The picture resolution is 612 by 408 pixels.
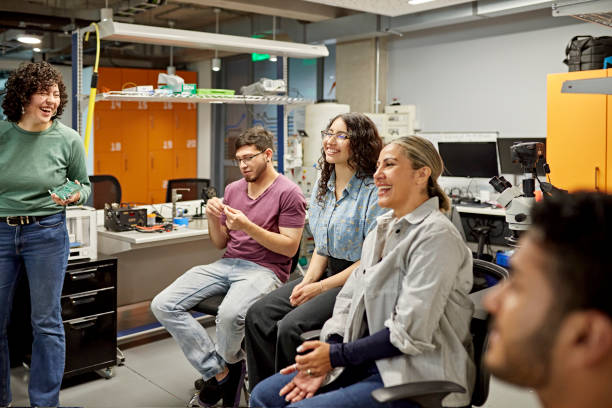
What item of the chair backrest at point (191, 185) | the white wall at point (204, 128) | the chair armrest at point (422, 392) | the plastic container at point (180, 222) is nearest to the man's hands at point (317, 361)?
the chair armrest at point (422, 392)

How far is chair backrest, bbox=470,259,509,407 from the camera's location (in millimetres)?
1746

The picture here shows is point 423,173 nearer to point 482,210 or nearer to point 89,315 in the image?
point 89,315

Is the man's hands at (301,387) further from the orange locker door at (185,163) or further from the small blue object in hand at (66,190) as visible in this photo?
the orange locker door at (185,163)

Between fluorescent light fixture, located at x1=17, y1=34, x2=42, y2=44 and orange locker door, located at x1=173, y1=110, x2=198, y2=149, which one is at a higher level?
fluorescent light fixture, located at x1=17, y1=34, x2=42, y2=44

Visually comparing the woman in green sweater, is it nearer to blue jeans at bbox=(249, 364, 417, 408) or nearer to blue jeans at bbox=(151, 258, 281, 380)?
blue jeans at bbox=(151, 258, 281, 380)

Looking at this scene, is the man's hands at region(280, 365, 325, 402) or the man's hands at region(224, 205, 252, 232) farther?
the man's hands at region(224, 205, 252, 232)

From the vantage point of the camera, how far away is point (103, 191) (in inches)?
207

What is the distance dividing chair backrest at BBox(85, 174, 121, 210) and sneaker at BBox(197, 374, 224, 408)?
280 cm

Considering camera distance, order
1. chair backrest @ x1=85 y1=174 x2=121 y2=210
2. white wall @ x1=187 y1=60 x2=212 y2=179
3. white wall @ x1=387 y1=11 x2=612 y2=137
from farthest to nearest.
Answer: white wall @ x1=187 y1=60 x2=212 y2=179 < white wall @ x1=387 y1=11 x2=612 y2=137 < chair backrest @ x1=85 y1=174 x2=121 y2=210

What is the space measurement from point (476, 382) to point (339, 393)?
420mm

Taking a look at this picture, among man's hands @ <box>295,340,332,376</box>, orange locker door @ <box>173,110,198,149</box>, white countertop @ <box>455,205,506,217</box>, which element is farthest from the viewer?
orange locker door @ <box>173,110,198,149</box>

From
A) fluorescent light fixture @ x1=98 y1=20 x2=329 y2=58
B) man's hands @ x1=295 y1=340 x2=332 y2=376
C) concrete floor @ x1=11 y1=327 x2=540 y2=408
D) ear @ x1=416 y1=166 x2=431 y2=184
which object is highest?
fluorescent light fixture @ x1=98 y1=20 x2=329 y2=58

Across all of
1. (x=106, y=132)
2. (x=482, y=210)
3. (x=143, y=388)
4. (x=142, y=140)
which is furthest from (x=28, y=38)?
(x=482, y=210)

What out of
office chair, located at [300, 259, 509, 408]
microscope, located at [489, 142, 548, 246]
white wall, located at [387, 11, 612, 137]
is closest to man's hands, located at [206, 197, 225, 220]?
office chair, located at [300, 259, 509, 408]
